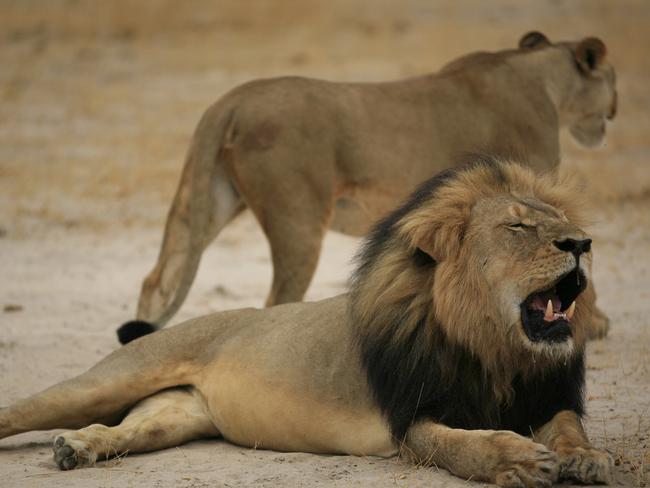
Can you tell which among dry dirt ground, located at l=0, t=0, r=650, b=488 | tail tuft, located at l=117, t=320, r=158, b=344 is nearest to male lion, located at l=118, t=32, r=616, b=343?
tail tuft, located at l=117, t=320, r=158, b=344

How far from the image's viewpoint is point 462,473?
345 centimetres

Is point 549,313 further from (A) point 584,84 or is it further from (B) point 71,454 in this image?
(A) point 584,84

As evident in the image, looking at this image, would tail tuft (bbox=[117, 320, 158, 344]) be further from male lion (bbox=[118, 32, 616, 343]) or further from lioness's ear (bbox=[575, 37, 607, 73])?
lioness's ear (bbox=[575, 37, 607, 73])

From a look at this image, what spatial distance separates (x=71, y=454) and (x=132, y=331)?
91cm

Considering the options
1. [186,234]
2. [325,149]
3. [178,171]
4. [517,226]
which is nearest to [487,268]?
[517,226]

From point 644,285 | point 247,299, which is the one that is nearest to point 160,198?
point 247,299

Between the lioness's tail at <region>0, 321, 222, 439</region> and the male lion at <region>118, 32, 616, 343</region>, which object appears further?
the male lion at <region>118, 32, 616, 343</region>

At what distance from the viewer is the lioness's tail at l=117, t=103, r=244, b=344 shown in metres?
5.70

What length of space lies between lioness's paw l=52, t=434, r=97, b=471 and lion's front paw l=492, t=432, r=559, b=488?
→ 4.31ft

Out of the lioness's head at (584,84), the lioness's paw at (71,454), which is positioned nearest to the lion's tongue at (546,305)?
the lioness's paw at (71,454)

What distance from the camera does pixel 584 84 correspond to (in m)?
6.86

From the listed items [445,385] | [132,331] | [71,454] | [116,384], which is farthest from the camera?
A: [132,331]

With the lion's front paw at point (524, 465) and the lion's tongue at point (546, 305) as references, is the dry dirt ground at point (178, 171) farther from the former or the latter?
the lion's tongue at point (546, 305)

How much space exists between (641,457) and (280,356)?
3.81 feet
